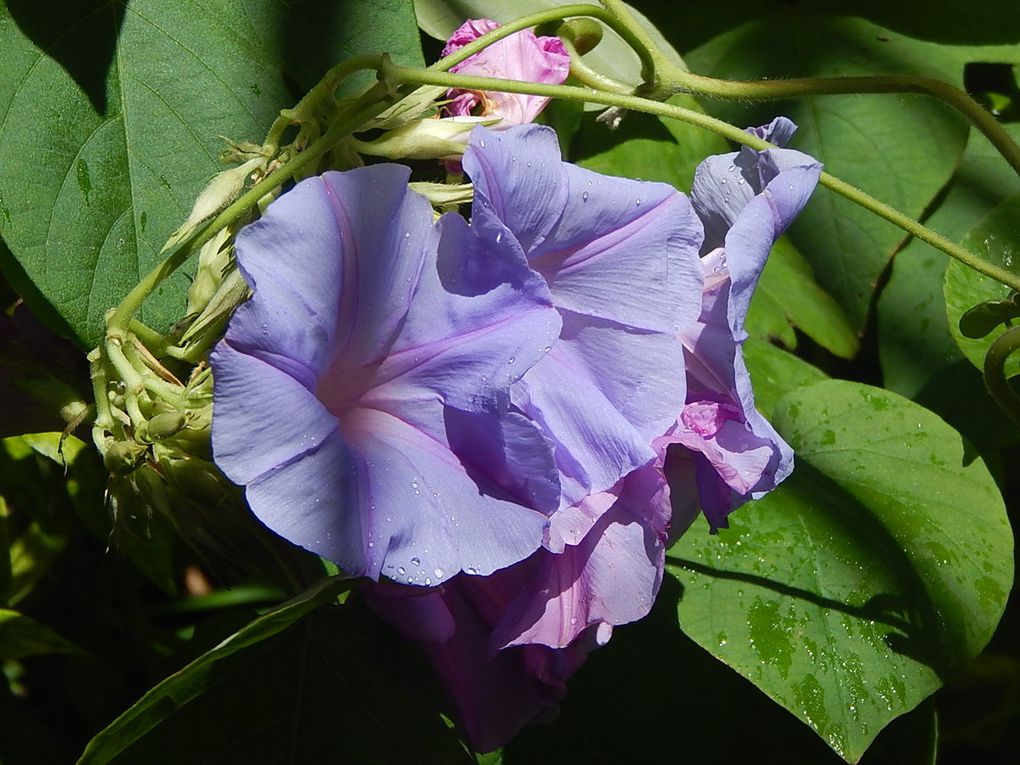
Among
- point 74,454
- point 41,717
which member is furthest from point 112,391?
point 41,717

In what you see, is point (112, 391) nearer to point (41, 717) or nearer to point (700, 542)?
point (700, 542)

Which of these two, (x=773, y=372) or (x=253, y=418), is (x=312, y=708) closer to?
(x=253, y=418)

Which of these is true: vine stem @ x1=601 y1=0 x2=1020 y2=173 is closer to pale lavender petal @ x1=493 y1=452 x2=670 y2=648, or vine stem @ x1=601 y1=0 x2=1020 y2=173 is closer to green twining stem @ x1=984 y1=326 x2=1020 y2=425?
green twining stem @ x1=984 y1=326 x2=1020 y2=425

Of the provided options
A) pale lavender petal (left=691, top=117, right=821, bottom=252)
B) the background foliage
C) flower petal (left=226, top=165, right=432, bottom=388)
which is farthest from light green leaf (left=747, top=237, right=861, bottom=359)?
flower petal (left=226, top=165, right=432, bottom=388)

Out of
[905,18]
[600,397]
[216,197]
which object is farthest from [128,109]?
[905,18]

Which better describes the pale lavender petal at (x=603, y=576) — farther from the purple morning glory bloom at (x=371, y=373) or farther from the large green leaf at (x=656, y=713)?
the large green leaf at (x=656, y=713)
